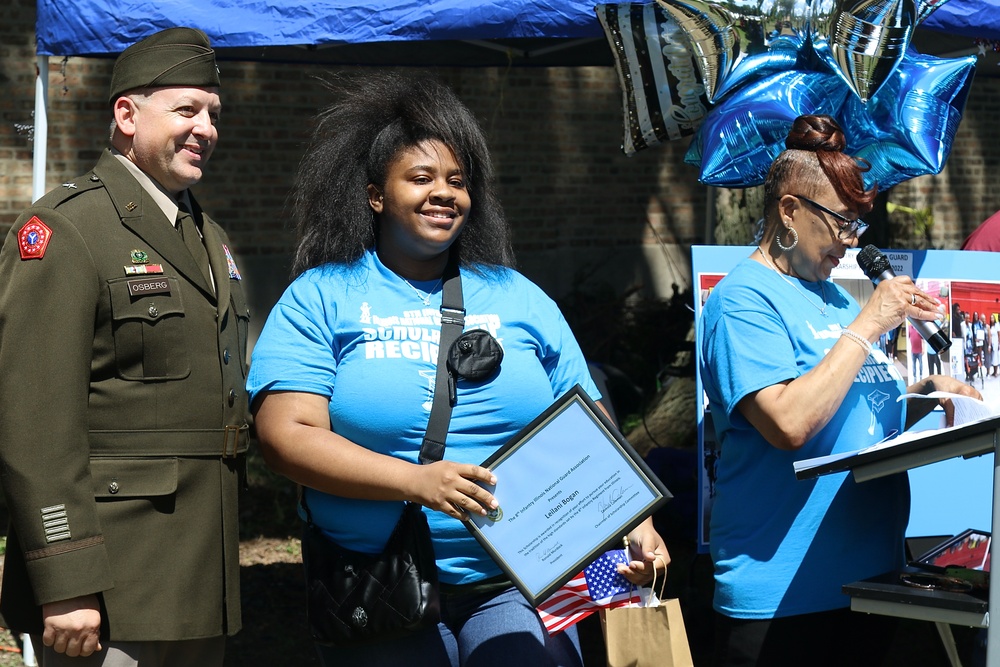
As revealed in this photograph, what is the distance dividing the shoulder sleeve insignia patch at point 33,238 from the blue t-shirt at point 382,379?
0.48m

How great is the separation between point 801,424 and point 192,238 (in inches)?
58.1

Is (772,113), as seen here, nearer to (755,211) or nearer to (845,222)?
(845,222)

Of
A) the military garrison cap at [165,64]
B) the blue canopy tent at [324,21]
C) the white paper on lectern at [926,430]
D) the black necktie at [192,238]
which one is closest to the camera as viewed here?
the white paper on lectern at [926,430]

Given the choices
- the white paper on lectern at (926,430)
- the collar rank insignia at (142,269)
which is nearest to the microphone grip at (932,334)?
the white paper on lectern at (926,430)

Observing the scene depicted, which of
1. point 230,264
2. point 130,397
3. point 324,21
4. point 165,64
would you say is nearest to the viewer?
point 130,397

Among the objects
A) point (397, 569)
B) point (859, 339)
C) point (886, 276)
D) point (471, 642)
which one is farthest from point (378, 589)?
point (886, 276)

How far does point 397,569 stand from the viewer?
225 centimetres

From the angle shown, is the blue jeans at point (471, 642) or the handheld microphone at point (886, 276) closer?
the blue jeans at point (471, 642)

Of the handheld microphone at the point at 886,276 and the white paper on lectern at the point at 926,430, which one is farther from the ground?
the handheld microphone at the point at 886,276

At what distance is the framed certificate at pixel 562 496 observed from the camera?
217 centimetres

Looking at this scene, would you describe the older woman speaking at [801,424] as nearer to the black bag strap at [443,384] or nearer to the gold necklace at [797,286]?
the gold necklace at [797,286]

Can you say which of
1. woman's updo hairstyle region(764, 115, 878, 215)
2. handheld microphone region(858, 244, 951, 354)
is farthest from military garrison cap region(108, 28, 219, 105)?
handheld microphone region(858, 244, 951, 354)

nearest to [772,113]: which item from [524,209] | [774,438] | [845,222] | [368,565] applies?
[845,222]

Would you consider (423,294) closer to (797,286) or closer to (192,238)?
(192,238)
